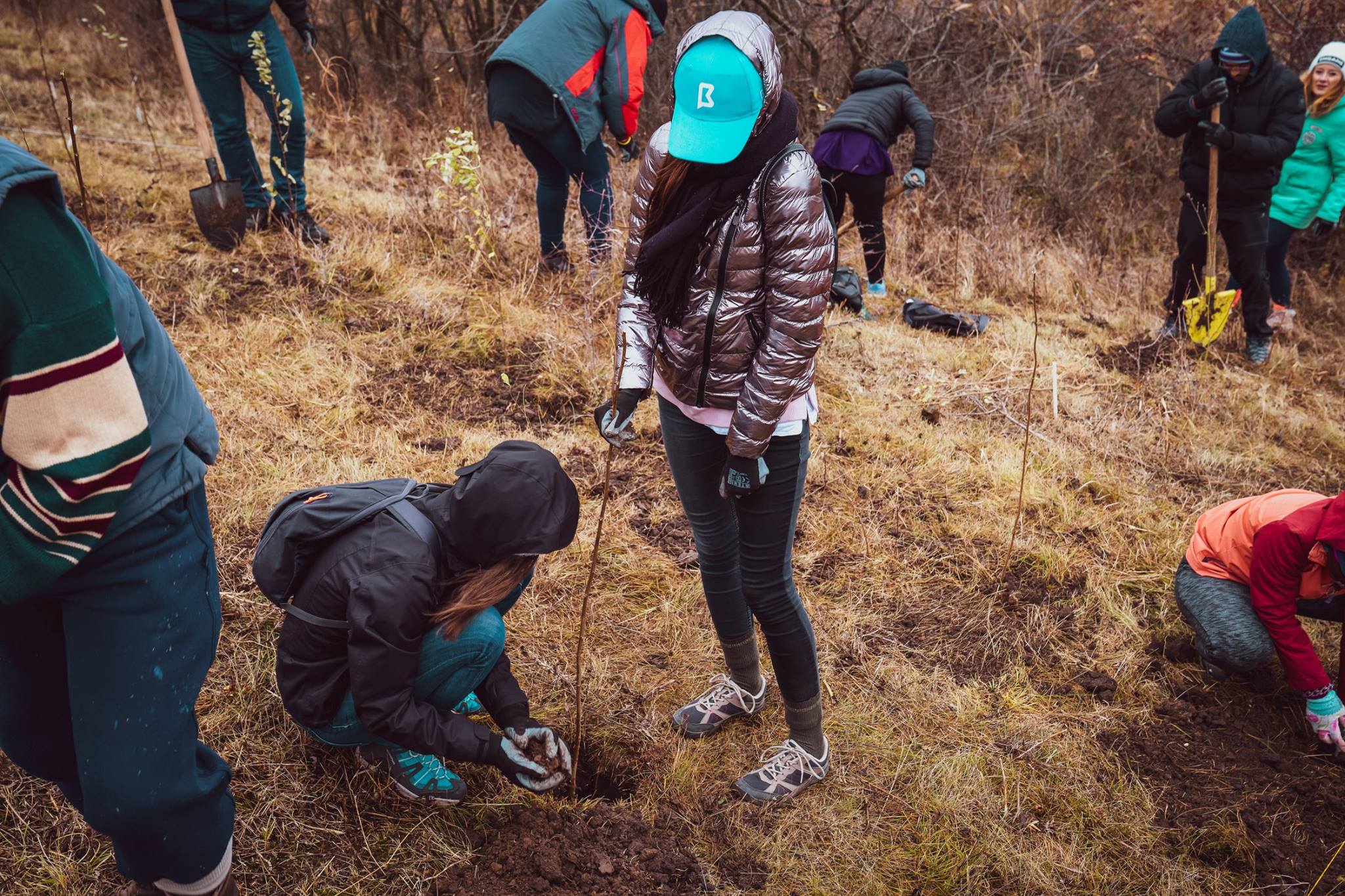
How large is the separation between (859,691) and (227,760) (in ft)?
6.04

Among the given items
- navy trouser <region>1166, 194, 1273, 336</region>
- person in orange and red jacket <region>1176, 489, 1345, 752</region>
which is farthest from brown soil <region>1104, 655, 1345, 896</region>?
navy trouser <region>1166, 194, 1273, 336</region>

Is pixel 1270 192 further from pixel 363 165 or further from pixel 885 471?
pixel 363 165

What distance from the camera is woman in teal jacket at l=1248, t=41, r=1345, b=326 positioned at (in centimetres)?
502

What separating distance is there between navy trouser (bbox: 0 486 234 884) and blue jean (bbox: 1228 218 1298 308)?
19.2 feet

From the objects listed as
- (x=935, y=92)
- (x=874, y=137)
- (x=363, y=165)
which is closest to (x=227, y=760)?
(x=874, y=137)

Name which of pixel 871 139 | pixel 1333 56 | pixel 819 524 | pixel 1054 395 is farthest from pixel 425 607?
pixel 1333 56

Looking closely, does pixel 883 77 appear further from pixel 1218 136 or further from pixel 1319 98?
pixel 1319 98

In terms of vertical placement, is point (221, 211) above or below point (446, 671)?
above

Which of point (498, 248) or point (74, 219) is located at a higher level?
point (74, 219)

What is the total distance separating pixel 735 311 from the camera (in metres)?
1.85

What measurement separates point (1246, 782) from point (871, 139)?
4.06 meters

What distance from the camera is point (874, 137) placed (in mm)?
5316

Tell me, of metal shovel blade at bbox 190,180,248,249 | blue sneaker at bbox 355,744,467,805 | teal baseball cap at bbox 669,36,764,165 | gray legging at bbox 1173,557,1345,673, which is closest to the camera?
teal baseball cap at bbox 669,36,764,165

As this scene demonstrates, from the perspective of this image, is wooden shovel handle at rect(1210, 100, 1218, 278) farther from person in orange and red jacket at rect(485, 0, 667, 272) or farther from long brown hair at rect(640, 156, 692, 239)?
long brown hair at rect(640, 156, 692, 239)
